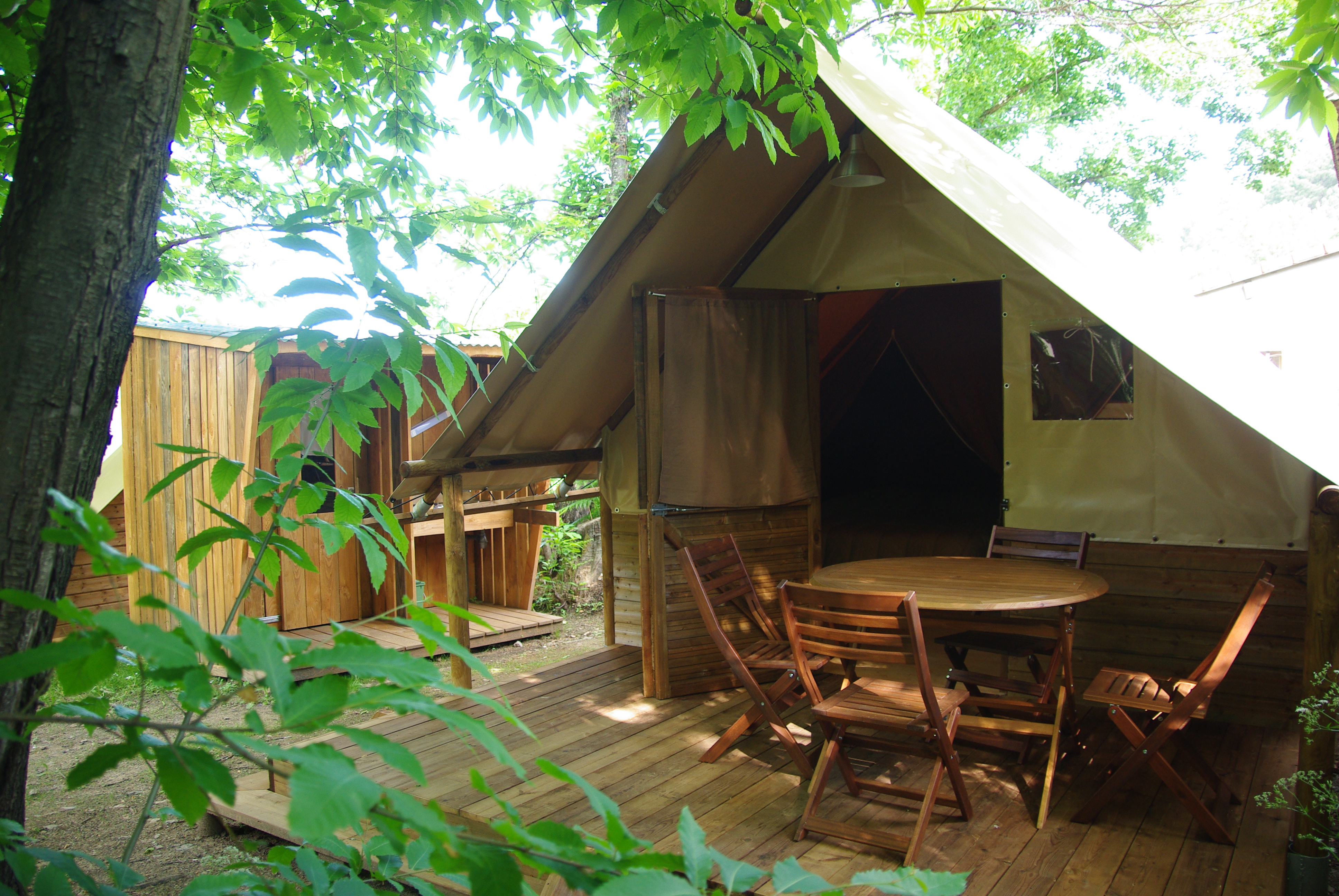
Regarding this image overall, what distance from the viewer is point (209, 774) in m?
0.70

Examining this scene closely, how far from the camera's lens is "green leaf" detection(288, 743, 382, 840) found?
1.95 feet

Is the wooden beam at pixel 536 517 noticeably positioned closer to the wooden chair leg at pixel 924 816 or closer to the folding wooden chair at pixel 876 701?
the folding wooden chair at pixel 876 701

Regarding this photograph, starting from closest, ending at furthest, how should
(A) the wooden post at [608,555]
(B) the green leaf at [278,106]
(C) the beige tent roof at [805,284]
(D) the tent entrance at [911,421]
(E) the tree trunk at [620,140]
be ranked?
(B) the green leaf at [278,106]
(C) the beige tent roof at [805,284]
(D) the tent entrance at [911,421]
(A) the wooden post at [608,555]
(E) the tree trunk at [620,140]

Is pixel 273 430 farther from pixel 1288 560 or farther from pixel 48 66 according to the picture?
pixel 1288 560

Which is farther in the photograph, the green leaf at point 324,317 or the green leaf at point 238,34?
the green leaf at point 238,34

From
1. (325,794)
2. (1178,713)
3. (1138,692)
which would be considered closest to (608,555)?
(1138,692)

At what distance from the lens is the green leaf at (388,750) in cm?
67

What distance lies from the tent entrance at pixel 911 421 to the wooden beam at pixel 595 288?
154 cm

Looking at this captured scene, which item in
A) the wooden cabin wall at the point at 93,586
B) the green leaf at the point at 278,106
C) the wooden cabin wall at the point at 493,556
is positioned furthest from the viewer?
the wooden cabin wall at the point at 493,556

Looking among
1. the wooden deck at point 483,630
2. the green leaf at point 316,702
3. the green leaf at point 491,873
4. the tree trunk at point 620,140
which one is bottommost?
the wooden deck at point 483,630

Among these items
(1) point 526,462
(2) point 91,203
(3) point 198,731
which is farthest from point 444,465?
(3) point 198,731

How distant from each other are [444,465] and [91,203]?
12.6 ft

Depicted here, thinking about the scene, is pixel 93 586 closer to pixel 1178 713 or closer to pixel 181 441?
pixel 181 441

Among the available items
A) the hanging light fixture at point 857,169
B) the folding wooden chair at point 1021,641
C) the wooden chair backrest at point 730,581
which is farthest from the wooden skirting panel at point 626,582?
the hanging light fixture at point 857,169
